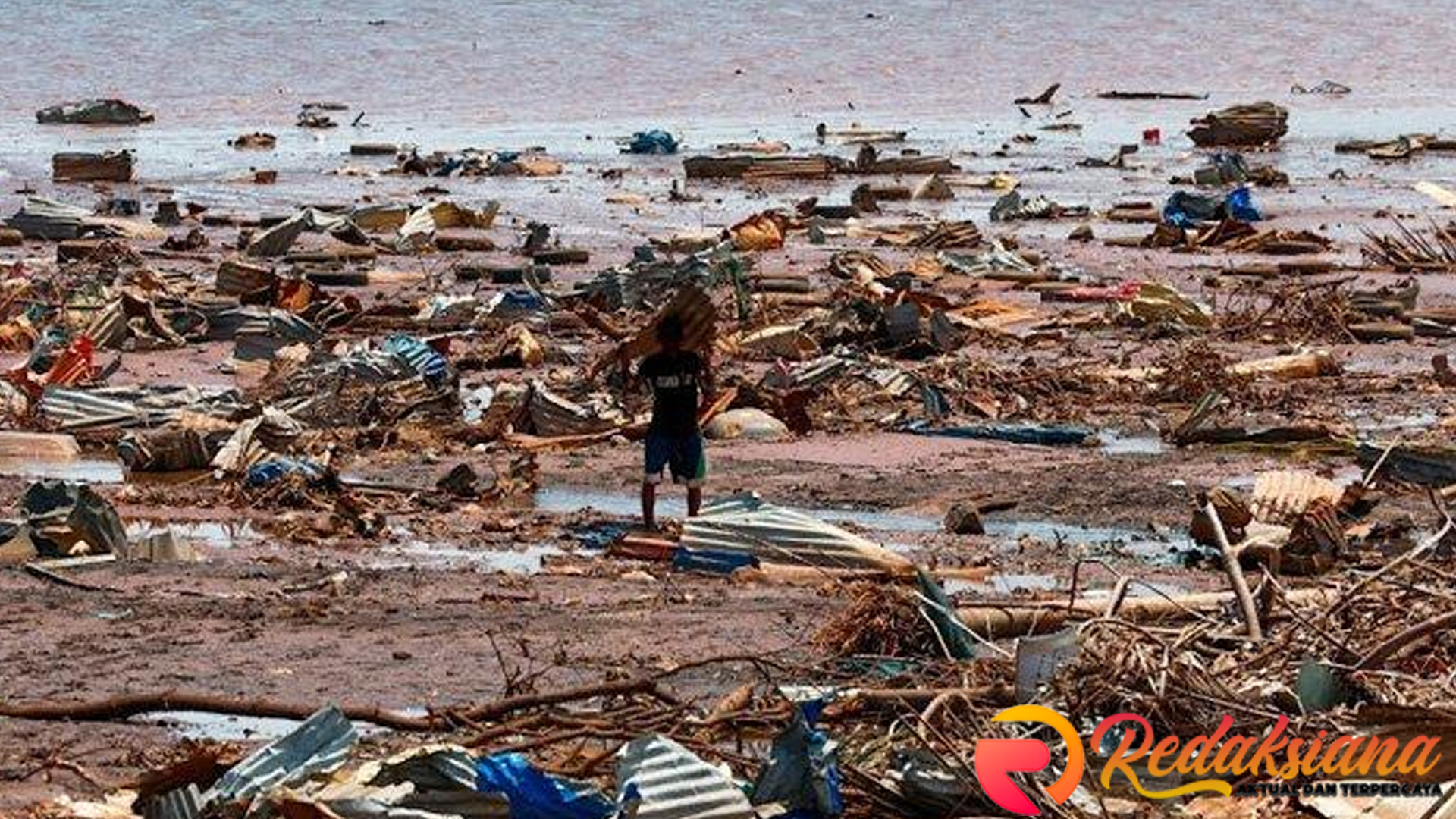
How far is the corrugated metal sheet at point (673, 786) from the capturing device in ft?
22.2

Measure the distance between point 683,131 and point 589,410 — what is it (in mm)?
24219

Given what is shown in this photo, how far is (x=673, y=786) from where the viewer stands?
6.83 metres

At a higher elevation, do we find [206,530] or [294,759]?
[294,759]

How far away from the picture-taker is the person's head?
12.1 meters

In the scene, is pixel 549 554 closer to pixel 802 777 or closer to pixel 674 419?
pixel 674 419

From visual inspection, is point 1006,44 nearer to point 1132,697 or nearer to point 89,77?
point 89,77

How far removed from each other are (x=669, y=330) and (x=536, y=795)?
5416 millimetres

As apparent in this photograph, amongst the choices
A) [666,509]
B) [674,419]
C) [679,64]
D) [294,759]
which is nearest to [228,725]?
[294,759]

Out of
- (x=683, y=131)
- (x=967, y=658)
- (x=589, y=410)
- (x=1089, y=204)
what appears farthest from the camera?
(x=683, y=131)

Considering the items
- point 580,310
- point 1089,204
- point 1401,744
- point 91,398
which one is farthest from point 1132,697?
point 1089,204

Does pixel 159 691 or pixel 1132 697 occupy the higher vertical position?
pixel 1132 697

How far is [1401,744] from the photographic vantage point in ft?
23.0

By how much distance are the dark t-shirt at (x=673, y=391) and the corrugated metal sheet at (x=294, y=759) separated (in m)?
4.64

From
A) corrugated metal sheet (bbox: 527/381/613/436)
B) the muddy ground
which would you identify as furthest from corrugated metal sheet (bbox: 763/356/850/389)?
corrugated metal sheet (bbox: 527/381/613/436)
